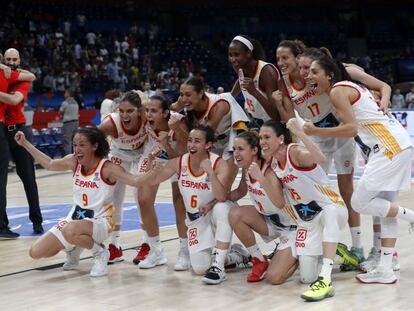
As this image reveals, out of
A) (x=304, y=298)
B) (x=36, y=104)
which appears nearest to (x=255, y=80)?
(x=304, y=298)

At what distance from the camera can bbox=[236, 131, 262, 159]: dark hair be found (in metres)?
5.47

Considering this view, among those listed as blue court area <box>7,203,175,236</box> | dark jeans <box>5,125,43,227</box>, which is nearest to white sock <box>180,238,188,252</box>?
blue court area <box>7,203,175,236</box>

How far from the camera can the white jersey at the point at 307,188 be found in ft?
17.5

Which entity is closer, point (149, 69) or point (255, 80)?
point (255, 80)

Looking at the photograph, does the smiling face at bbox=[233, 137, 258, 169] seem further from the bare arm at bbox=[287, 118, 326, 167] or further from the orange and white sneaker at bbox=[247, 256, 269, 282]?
the orange and white sneaker at bbox=[247, 256, 269, 282]

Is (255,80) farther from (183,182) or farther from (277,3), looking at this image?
(277,3)

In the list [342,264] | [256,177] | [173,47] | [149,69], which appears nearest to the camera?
[256,177]

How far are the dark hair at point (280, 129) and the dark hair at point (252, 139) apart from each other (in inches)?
6.9

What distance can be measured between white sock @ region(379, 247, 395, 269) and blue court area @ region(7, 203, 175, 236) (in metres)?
3.30

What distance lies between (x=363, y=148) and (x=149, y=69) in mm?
18680

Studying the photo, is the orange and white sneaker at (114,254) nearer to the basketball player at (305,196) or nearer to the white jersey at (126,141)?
the white jersey at (126,141)

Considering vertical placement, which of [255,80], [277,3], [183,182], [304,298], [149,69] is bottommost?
[304,298]

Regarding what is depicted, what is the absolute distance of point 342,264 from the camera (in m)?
5.73

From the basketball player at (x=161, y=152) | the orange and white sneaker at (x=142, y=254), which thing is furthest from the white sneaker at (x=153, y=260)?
the orange and white sneaker at (x=142, y=254)
